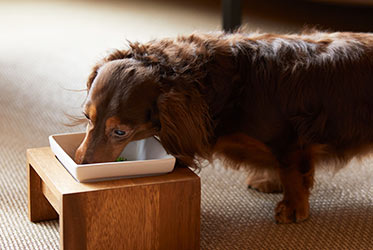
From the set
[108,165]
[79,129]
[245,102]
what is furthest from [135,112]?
[79,129]

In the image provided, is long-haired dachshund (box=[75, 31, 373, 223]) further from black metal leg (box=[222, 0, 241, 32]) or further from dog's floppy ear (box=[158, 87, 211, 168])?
black metal leg (box=[222, 0, 241, 32])

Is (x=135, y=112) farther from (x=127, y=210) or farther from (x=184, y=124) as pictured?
(x=127, y=210)

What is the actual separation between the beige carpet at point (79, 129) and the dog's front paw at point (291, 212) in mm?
23

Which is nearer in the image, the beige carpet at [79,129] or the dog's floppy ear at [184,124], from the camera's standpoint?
the dog's floppy ear at [184,124]

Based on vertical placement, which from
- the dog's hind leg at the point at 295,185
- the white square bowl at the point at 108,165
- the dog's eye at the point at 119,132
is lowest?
the dog's hind leg at the point at 295,185

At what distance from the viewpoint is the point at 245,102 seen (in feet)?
5.49

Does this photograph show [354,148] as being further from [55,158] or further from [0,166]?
[0,166]

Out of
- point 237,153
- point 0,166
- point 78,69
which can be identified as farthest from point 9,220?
point 78,69

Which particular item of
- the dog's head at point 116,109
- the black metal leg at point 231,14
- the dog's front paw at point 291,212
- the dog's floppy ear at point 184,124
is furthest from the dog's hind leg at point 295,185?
the black metal leg at point 231,14

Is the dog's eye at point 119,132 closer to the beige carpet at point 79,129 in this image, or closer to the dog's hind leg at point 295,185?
the beige carpet at point 79,129

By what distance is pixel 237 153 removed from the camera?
1.82 meters

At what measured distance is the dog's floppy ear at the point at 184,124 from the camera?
153 cm

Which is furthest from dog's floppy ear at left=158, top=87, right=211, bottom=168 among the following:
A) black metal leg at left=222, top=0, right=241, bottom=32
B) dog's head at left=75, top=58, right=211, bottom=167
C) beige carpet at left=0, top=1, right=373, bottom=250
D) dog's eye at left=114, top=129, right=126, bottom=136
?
black metal leg at left=222, top=0, right=241, bottom=32

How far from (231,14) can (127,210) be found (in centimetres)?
220
